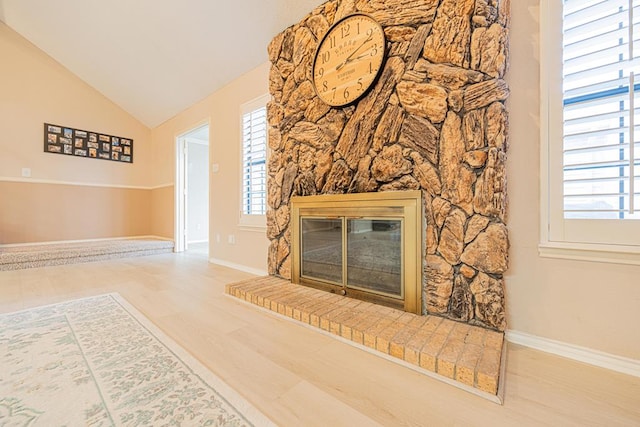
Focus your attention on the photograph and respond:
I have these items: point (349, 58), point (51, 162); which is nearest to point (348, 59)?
point (349, 58)

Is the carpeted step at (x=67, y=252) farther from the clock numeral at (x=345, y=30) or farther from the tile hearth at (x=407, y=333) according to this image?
the clock numeral at (x=345, y=30)

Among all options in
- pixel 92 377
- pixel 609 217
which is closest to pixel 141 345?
pixel 92 377

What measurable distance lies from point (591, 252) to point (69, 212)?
679 cm

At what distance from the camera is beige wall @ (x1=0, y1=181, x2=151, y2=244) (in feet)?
13.5

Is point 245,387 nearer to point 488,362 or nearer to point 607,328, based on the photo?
point 488,362

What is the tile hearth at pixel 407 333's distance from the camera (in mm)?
1167

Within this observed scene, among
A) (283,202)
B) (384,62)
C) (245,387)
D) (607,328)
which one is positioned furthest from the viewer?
(283,202)

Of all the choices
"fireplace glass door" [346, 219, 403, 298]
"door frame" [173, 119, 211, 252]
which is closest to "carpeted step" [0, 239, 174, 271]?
"door frame" [173, 119, 211, 252]

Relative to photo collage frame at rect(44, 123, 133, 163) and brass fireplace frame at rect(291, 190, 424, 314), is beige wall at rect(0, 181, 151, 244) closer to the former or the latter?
photo collage frame at rect(44, 123, 133, 163)

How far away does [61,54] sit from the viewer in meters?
4.29

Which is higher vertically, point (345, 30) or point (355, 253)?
point (345, 30)

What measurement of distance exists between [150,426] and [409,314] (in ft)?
4.68

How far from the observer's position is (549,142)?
142cm

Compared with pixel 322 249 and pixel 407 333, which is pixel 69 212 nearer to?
pixel 322 249
